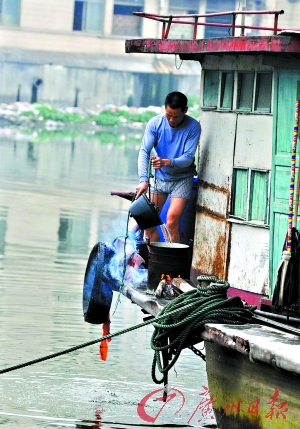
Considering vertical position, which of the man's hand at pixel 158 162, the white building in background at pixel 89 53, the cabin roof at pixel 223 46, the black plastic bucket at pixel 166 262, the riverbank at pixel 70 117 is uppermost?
the white building in background at pixel 89 53

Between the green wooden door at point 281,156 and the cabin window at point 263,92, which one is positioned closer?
the green wooden door at point 281,156

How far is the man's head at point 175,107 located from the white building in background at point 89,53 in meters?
45.1

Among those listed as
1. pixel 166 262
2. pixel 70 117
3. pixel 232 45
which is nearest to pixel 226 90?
pixel 232 45

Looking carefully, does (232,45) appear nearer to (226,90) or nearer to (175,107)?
(226,90)

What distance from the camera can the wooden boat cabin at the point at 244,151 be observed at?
26.8 ft

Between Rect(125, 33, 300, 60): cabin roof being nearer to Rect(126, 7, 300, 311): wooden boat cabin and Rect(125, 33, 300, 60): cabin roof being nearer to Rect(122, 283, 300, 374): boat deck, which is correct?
Rect(126, 7, 300, 311): wooden boat cabin

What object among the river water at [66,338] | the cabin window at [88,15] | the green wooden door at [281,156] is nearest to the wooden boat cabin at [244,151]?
the green wooden door at [281,156]

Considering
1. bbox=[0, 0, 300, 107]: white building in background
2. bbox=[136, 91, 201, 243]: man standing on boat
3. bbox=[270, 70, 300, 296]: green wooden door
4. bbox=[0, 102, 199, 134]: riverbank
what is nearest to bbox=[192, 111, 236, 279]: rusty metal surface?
bbox=[136, 91, 201, 243]: man standing on boat

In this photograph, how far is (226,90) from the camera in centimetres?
941

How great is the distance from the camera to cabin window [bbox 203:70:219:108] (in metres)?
9.62

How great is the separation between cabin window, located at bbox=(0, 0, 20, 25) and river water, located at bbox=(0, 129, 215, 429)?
35.1 metres

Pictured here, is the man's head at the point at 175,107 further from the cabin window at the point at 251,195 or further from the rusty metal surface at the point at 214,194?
the cabin window at the point at 251,195

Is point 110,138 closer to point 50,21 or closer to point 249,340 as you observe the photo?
point 50,21

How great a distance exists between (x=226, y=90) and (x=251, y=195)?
41.3 inches
